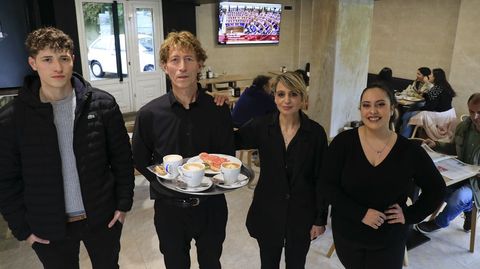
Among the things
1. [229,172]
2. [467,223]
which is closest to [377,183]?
[229,172]

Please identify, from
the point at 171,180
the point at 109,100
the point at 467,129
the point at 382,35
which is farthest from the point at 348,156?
the point at 382,35

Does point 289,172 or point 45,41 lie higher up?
point 45,41

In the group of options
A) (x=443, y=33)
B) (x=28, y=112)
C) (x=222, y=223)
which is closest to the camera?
(x=28, y=112)

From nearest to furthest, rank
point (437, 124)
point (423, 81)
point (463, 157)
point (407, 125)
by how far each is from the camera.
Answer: point (463, 157) < point (437, 124) < point (407, 125) < point (423, 81)

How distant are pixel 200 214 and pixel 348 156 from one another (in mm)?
722

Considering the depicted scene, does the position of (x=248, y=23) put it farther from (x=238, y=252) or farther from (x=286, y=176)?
(x=286, y=176)

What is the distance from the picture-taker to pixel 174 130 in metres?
1.64

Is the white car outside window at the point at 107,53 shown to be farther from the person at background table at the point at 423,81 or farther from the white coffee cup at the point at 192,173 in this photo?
the white coffee cup at the point at 192,173

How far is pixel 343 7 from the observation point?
3.90 metres

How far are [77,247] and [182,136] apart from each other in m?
0.72

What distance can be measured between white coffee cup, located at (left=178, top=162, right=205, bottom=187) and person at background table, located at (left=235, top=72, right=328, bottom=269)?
40cm

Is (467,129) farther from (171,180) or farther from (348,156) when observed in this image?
(171,180)

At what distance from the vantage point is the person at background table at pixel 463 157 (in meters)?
2.66

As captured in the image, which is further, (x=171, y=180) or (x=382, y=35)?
(x=382, y=35)
